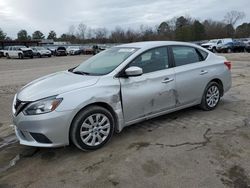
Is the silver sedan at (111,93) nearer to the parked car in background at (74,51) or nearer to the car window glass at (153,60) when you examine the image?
the car window glass at (153,60)

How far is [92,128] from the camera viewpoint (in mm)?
4086

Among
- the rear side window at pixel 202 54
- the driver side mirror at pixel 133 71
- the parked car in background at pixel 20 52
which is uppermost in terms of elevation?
the parked car in background at pixel 20 52

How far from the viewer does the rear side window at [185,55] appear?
5.27m

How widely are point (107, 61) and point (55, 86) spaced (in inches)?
47.2

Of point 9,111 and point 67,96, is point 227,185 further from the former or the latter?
point 9,111

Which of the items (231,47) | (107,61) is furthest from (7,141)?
(231,47)

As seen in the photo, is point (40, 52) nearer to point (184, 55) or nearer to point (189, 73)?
point (184, 55)

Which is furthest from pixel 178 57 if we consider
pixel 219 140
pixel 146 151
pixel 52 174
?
pixel 52 174

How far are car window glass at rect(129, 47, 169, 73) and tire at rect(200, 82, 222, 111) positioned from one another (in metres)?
1.28

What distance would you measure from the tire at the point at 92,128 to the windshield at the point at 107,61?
28.9 inches

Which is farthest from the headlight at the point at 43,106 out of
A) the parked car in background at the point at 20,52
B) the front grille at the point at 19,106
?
the parked car in background at the point at 20,52

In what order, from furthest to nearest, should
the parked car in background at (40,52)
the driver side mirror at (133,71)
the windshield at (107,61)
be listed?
the parked car in background at (40,52)
the windshield at (107,61)
the driver side mirror at (133,71)

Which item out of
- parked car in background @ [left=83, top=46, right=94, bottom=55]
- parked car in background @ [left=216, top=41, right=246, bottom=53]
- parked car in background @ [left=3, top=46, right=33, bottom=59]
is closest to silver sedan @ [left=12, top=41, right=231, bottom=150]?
parked car in background @ [left=216, top=41, right=246, bottom=53]

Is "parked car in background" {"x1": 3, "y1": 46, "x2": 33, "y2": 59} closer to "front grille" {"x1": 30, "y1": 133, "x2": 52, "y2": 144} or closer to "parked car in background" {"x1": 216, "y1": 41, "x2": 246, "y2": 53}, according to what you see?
"parked car in background" {"x1": 216, "y1": 41, "x2": 246, "y2": 53}
